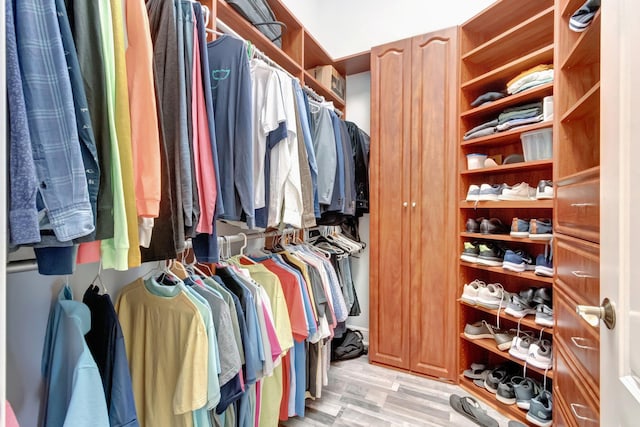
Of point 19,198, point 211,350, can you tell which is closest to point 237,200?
point 211,350

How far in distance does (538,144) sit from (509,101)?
11.2 inches

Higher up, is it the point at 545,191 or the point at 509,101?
the point at 509,101

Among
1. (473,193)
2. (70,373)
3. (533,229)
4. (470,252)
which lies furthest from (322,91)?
(70,373)

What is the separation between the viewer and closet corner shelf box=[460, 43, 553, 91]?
57.4 inches

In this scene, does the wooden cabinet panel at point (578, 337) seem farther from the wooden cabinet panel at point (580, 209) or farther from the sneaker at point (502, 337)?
the sneaker at point (502, 337)

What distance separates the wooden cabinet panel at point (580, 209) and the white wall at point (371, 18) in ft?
5.27

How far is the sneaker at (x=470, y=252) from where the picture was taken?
5.70 ft

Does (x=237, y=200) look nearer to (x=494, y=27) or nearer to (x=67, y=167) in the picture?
(x=67, y=167)

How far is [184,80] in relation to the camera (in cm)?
80

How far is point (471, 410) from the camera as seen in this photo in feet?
4.99

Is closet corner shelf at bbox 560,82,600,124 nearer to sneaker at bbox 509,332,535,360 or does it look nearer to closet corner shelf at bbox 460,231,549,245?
closet corner shelf at bbox 460,231,549,245

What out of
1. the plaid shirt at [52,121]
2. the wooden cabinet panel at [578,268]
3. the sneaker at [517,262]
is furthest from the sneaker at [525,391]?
the plaid shirt at [52,121]

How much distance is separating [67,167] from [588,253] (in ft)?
4.32

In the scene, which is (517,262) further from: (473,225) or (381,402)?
(381,402)
